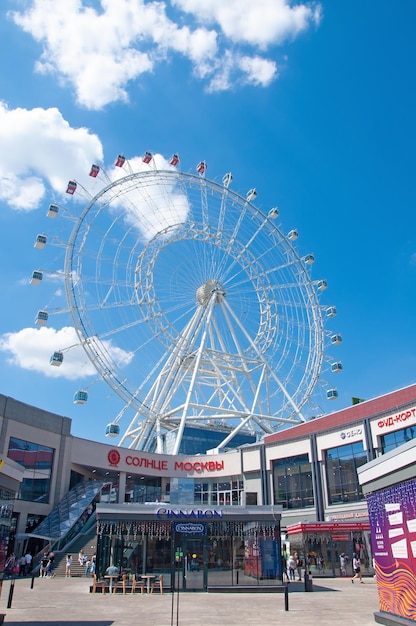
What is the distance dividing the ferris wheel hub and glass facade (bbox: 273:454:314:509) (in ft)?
68.1

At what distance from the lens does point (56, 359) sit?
49656mm

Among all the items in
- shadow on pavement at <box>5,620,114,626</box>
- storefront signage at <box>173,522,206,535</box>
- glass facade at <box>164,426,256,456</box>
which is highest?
glass facade at <box>164,426,256,456</box>

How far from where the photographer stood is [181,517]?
1096 inches

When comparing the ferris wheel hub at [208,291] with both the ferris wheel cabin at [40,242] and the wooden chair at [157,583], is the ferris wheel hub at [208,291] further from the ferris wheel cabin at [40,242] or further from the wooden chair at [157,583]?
the wooden chair at [157,583]

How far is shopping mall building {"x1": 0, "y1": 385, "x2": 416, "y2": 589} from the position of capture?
27.5 m

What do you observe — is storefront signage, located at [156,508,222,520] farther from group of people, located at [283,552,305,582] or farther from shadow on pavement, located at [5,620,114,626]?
shadow on pavement, located at [5,620,114,626]

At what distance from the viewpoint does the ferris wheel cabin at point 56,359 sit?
4962 centimetres

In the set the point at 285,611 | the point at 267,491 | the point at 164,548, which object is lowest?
the point at 285,611

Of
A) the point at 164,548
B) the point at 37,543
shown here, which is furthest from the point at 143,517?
the point at 37,543

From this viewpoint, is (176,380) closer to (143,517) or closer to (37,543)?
(37,543)

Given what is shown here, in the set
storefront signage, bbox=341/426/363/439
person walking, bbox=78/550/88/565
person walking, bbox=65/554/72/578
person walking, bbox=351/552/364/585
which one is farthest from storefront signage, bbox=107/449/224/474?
person walking, bbox=351/552/364/585

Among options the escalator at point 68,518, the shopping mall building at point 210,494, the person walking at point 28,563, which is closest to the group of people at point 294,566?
the shopping mall building at point 210,494

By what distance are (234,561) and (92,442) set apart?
2944 centimetres

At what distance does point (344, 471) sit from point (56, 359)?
2814cm
